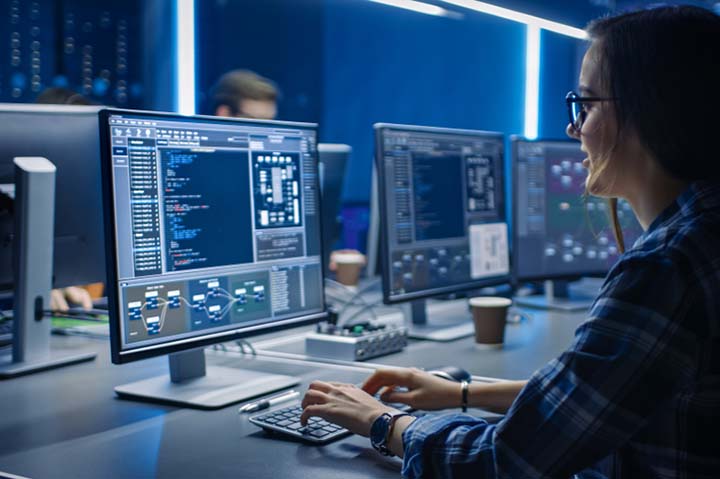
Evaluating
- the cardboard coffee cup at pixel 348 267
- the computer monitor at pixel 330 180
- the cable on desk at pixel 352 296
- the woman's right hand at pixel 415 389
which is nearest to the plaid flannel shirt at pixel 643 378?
the woman's right hand at pixel 415 389

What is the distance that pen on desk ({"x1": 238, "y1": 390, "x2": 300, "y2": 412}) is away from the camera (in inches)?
53.7

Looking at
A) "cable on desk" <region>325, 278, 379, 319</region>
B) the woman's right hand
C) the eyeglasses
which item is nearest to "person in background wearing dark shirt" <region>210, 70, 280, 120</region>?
"cable on desk" <region>325, 278, 379, 319</region>

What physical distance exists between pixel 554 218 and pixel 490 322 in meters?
0.69

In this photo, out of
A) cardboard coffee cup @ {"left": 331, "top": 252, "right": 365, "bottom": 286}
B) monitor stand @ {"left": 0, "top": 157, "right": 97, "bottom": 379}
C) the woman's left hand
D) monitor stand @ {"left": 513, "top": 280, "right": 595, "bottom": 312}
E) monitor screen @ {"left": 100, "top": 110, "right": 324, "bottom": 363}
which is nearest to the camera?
the woman's left hand

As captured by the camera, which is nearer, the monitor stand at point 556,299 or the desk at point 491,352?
the desk at point 491,352

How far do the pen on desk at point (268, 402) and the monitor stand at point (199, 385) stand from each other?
42 mm

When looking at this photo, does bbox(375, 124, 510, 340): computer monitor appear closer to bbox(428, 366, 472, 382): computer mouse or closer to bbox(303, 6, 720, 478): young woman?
bbox(428, 366, 472, 382): computer mouse

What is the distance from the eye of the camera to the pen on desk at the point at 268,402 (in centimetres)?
136

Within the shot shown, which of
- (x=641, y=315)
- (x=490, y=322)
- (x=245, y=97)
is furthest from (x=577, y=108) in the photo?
(x=245, y=97)

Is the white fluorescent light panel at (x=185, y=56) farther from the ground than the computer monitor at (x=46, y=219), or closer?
farther from the ground

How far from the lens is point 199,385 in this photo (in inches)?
58.3

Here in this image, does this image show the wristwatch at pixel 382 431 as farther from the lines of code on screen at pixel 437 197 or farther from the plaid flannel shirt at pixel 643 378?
the lines of code on screen at pixel 437 197

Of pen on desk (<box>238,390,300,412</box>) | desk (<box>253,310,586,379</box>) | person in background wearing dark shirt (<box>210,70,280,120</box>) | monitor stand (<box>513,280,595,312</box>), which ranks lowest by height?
desk (<box>253,310,586,379</box>)

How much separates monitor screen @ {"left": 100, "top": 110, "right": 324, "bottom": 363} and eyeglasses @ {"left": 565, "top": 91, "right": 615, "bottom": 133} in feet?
2.10
